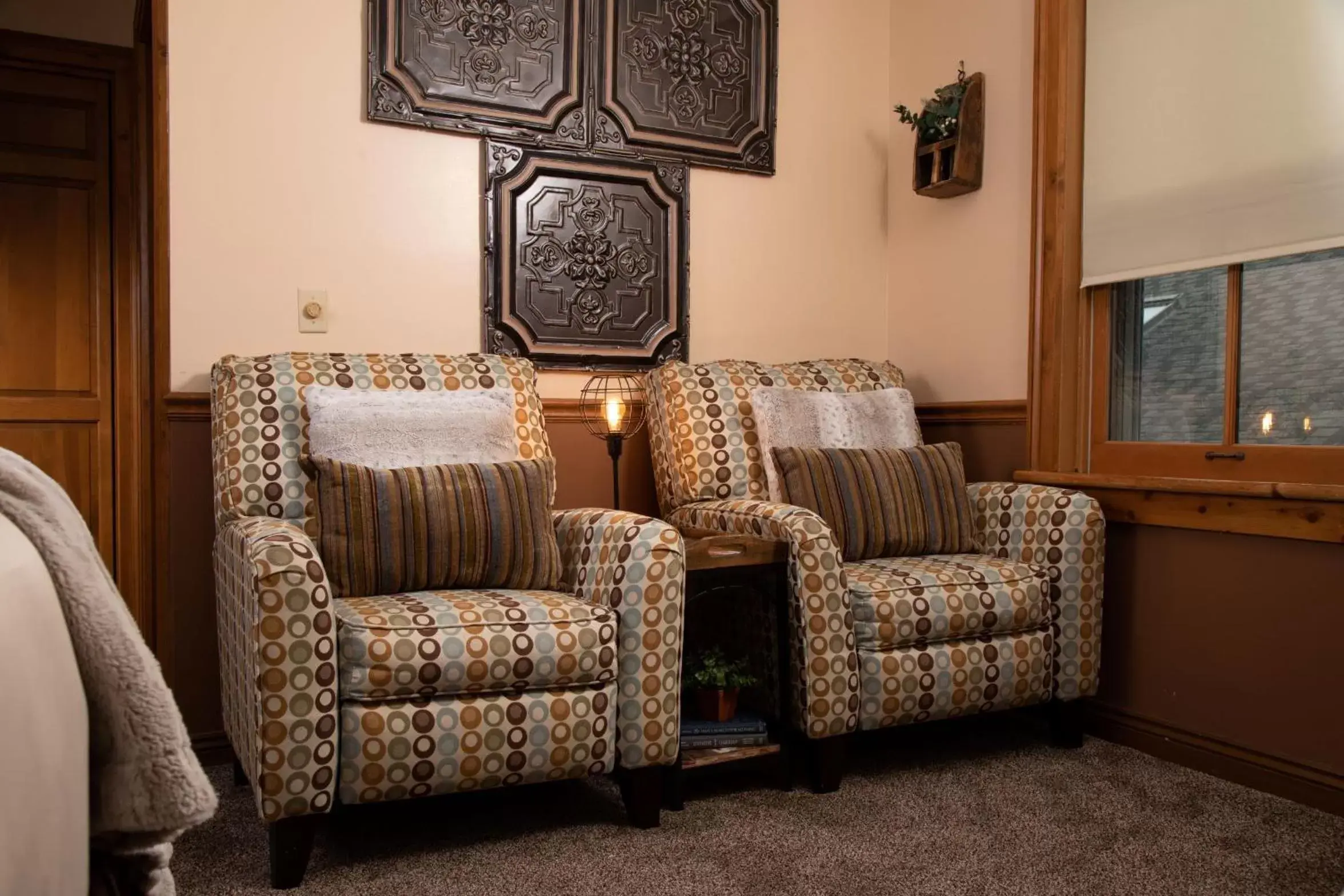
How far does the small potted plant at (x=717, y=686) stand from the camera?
2.34 metres

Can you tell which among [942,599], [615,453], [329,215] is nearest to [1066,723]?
[942,599]

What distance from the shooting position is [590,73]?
2979mm

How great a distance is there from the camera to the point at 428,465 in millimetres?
2191

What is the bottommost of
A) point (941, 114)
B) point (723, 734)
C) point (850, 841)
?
point (850, 841)

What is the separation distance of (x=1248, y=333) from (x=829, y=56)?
64.5 inches

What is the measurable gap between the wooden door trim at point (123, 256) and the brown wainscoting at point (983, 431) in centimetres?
262

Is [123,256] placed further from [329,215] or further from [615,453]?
[615,453]

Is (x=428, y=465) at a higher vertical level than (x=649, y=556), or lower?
higher

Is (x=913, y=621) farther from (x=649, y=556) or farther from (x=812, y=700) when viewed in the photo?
(x=649, y=556)

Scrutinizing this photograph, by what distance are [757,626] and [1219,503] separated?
3.69 ft

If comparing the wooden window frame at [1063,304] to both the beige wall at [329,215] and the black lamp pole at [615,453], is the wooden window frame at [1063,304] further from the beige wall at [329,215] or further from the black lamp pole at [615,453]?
the black lamp pole at [615,453]

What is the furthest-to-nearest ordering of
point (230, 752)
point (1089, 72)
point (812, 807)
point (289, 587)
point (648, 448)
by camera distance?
point (648, 448) < point (1089, 72) < point (230, 752) < point (812, 807) < point (289, 587)

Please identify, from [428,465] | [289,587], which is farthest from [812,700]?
[289,587]

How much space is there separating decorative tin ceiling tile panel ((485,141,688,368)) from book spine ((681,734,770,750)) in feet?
3.85
